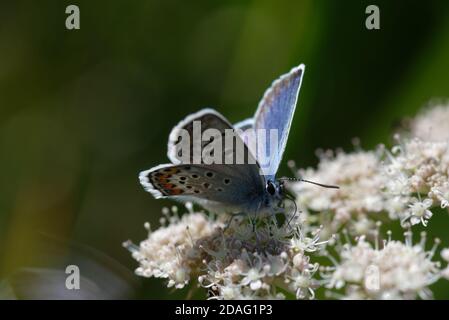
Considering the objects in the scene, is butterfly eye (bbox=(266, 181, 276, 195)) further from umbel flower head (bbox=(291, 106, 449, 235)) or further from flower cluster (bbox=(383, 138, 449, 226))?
flower cluster (bbox=(383, 138, 449, 226))

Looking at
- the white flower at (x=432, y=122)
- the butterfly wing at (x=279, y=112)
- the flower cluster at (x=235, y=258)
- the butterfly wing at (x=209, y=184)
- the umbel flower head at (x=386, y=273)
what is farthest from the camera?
the white flower at (x=432, y=122)

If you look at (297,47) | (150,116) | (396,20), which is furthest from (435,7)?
(150,116)

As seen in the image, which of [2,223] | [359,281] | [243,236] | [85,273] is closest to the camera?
[359,281]

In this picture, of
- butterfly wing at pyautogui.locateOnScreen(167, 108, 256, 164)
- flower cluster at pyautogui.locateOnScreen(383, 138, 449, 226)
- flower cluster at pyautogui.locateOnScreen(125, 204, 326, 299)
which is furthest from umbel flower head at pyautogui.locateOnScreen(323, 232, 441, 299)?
butterfly wing at pyautogui.locateOnScreen(167, 108, 256, 164)

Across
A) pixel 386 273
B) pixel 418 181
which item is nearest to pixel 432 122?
pixel 418 181

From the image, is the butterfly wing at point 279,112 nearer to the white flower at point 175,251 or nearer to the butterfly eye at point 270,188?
the butterfly eye at point 270,188

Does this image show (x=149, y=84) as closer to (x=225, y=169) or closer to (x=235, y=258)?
(x=225, y=169)

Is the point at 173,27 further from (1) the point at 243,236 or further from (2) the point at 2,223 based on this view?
(1) the point at 243,236

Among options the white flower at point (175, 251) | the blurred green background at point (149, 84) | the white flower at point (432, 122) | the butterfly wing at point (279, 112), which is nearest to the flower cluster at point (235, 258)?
the white flower at point (175, 251)
